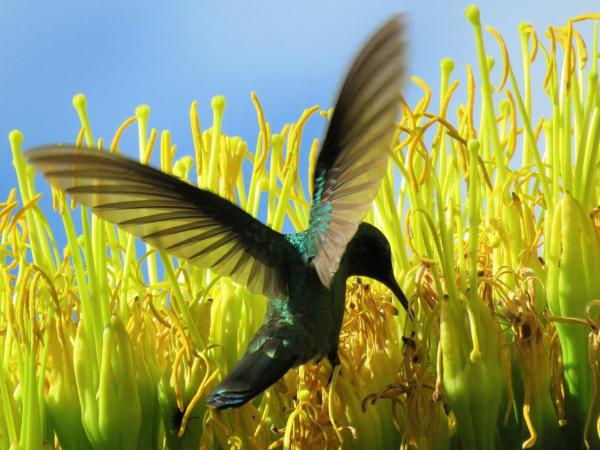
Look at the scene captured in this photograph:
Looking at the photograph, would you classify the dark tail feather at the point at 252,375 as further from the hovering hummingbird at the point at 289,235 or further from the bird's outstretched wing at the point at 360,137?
the bird's outstretched wing at the point at 360,137

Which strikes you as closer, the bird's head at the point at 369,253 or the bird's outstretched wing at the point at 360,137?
the bird's outstretched wing at the point at 360,137

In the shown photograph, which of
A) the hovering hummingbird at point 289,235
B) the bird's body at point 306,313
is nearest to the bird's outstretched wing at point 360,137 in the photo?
the hovering hummingbird at point 289,235

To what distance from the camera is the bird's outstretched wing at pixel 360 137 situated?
4.63ft

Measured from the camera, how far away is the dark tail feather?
1.49 meters

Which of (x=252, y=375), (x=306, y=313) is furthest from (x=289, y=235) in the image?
(x=252, y=375)

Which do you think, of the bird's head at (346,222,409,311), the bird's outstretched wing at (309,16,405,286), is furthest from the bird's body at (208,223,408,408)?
the bird's outstretched wing at (309,16,405,286)

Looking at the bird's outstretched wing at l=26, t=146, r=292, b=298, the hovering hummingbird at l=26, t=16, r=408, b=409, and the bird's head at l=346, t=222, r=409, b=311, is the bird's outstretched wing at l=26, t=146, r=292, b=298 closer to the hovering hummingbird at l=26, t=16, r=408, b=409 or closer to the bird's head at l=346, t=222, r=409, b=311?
the hovering hummingbird at l=26, t=16, r=408, b=409

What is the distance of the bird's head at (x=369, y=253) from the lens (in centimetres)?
169

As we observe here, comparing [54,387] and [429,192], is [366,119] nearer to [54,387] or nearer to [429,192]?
[429,192]

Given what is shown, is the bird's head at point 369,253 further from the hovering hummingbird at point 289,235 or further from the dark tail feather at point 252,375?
the dark tail feather at point 252,375

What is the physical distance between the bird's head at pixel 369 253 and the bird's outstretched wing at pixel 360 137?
159 mm

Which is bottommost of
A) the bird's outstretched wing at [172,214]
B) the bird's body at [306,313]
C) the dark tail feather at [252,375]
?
the dark tail feather at [252,375]

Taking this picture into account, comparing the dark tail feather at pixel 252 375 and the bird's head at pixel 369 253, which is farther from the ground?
the bird's head at pixel 369 253

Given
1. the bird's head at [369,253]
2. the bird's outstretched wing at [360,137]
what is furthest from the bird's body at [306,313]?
the bird's outstretched wing at [360,137]
